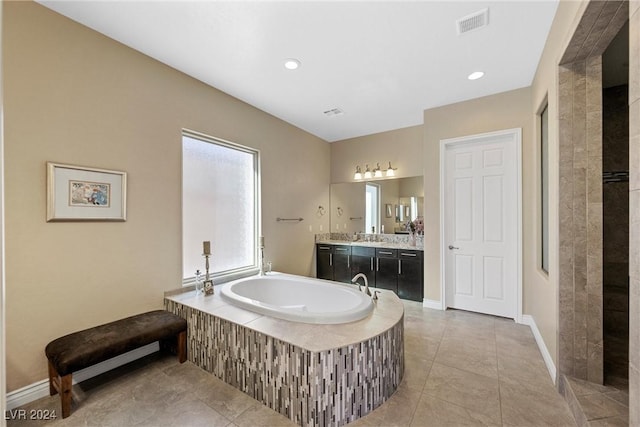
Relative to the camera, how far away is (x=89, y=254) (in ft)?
7.18

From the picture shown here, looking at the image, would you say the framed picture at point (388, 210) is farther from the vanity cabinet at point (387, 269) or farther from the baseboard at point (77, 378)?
the baseboard at point (77, 378)

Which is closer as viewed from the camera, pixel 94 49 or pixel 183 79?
pixel 94 49

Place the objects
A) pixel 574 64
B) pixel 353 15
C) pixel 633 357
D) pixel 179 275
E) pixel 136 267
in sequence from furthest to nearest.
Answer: pixel 179 275 < pixel 136 267 < pixel 353 15 < pixel 574 64 < pixel 633 357

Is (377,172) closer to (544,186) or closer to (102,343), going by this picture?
(544,186)

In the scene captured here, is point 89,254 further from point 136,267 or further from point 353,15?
point 353,15

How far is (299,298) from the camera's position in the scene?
3.14 m

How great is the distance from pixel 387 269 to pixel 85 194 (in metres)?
3.60

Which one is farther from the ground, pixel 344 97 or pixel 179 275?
pixel 344 97

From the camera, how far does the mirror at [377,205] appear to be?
13.9ft

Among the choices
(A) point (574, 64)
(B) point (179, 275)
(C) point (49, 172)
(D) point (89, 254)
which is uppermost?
(A) point (574, 64)

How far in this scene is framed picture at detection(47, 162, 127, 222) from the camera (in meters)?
2.02

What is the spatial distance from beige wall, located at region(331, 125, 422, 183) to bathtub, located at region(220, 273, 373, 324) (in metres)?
2.36

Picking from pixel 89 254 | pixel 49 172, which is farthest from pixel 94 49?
pixel 89 254

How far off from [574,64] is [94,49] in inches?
140
